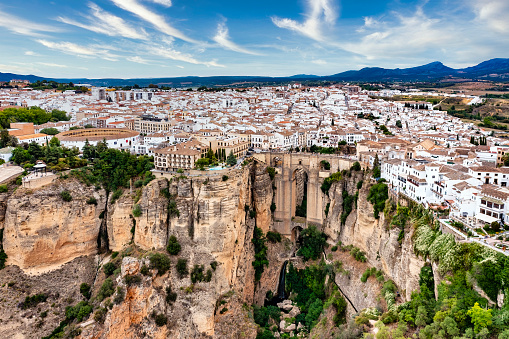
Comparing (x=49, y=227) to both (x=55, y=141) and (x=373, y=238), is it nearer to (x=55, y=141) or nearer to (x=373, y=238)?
(x=55, y=141)

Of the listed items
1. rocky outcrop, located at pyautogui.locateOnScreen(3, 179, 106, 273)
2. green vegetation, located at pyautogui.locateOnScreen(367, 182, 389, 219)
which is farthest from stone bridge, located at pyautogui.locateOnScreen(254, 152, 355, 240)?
rocky outcrop, located at pyautogui.locateOnScreen(3, 179, 106, 273)

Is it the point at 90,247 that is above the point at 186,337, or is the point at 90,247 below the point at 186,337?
above

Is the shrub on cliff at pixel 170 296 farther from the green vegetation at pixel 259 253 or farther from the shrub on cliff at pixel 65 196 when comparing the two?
the shrub on cliff at pixel 65 196

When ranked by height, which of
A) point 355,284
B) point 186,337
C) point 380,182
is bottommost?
point 186,337

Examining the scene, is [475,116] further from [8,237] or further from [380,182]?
[8,237]

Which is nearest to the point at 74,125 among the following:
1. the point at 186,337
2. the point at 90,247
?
the point at 90,247

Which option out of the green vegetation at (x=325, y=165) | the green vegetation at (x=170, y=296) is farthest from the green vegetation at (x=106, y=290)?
the green vegetation at (x=325, y=165)

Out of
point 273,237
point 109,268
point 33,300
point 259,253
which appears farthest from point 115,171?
point 273,237

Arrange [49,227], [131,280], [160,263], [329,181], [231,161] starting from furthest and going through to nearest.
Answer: [329,181]
[231,161]
[49,227]
[160,263]
[131,280]
